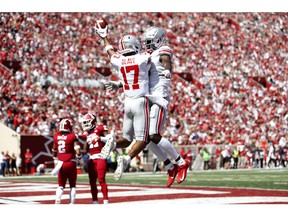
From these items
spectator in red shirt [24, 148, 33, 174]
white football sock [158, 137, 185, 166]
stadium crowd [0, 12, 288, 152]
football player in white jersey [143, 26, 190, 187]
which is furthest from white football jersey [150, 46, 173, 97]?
spectator in red shirt [24, 148, 33, 174]

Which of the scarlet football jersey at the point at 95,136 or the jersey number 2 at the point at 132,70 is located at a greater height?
the jersey number 2 at the point at 132,70

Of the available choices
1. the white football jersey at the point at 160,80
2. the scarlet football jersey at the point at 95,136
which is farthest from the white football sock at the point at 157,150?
the scarlet football jersey at the point at 95,136

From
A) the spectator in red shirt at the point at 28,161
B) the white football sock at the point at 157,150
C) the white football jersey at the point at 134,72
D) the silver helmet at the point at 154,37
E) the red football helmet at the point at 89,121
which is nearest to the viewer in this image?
the white football jersey at the point at 134,72

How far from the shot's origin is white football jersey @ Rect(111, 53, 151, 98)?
5281 millimetres

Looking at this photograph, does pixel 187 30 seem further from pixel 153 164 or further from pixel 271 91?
pixel 153 164

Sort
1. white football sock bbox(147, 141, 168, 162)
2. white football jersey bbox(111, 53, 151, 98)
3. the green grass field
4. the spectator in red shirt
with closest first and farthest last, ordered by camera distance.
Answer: white football jersey bbox(111, 53, 151, 98), white football sock bbox(147, 141, 168, 162), the green grass field, the spectator in red shirt

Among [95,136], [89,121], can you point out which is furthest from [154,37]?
[95,136]

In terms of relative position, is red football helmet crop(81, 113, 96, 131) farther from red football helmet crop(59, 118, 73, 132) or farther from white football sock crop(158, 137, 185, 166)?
white football sock crop(158, 137, 185, 166)

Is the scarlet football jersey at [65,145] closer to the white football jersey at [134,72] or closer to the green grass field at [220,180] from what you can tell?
the white football jersey at [134,72]

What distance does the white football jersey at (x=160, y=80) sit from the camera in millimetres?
5348

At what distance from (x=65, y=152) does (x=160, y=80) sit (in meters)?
1.74

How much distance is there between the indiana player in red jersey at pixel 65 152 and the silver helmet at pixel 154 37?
140 centimetres

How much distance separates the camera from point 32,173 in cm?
1731

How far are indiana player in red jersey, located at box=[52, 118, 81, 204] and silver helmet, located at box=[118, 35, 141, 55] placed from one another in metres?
1.37
